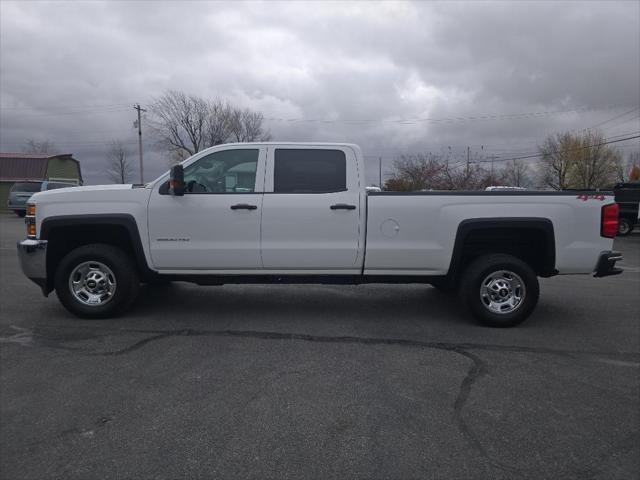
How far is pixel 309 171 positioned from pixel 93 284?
9.37ft

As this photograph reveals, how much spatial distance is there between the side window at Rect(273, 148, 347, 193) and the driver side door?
0.23 meters

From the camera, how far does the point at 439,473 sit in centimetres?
294

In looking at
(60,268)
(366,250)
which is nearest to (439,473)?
(366,250)

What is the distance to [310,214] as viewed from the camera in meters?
5.72

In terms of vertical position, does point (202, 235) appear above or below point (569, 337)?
above

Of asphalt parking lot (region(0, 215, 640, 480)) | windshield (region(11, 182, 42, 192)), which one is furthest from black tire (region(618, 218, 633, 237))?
windshield (region(11, 182, 42, 192))

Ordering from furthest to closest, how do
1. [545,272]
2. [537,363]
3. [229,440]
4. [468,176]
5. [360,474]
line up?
[468,176]
[545,272]
[537,363]
[229,440]
[360,474]

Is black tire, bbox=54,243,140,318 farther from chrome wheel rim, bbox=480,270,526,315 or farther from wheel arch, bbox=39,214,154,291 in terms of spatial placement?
chrome wheel rim, bbox=480,270,526,315

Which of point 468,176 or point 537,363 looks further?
point 468,176

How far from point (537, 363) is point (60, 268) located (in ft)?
17.0

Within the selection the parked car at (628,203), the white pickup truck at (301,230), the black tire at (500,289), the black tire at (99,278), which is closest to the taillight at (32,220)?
the white pickup truck at (301,230)

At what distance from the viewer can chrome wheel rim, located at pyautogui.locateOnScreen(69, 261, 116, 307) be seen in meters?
5.93

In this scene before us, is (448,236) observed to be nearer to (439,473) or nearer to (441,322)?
(441,322)

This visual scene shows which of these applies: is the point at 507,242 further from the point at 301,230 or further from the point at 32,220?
the point at 32,220
